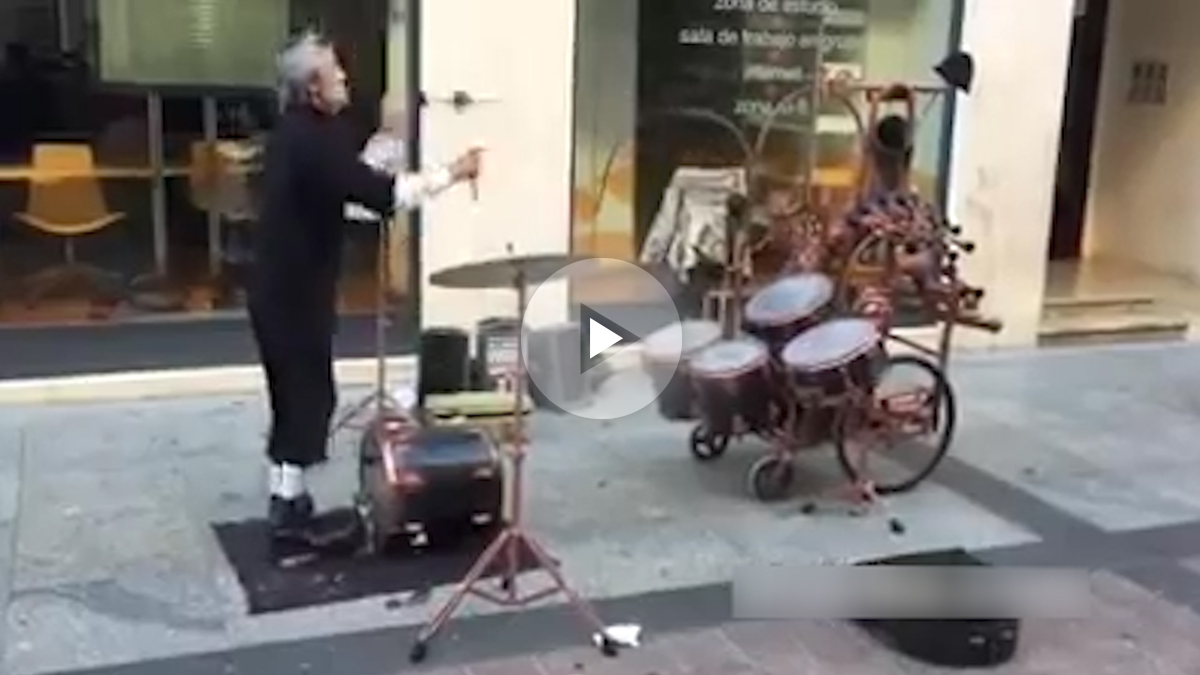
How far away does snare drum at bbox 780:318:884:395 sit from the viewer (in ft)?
17.3

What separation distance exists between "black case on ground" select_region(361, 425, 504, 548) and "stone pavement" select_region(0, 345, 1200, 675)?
261 mm

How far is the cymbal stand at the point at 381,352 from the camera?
6.06 meters

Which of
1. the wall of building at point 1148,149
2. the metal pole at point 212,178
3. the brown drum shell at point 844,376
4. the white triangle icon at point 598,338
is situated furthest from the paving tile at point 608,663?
the wall of building at point 1148,149

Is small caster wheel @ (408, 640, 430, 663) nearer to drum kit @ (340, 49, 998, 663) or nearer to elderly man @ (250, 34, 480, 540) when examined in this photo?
drum kit @ (340, 49, 998, 663)

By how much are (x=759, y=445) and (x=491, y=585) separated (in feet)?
6.45

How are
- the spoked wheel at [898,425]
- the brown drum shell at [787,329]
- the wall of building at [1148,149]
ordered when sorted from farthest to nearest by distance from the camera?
1. the wall of building at [1148,149]
2. the spoked wheel at [898,425]
3. the brown drum shell at [787,329]

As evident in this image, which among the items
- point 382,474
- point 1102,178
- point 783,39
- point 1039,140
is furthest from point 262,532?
point 1102,178

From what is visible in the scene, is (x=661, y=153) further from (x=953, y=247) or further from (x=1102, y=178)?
(x=1102, y=178)

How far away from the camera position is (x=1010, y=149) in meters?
8.39

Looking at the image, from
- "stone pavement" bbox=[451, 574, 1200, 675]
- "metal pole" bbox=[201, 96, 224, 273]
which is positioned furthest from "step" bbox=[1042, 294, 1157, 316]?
"metal pole" bbox=[201, 96, 224, 273]

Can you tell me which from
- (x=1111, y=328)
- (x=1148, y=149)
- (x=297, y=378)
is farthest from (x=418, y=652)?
(x=1148, y=149)

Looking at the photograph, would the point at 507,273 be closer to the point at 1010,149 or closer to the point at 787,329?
the point at 787,329
